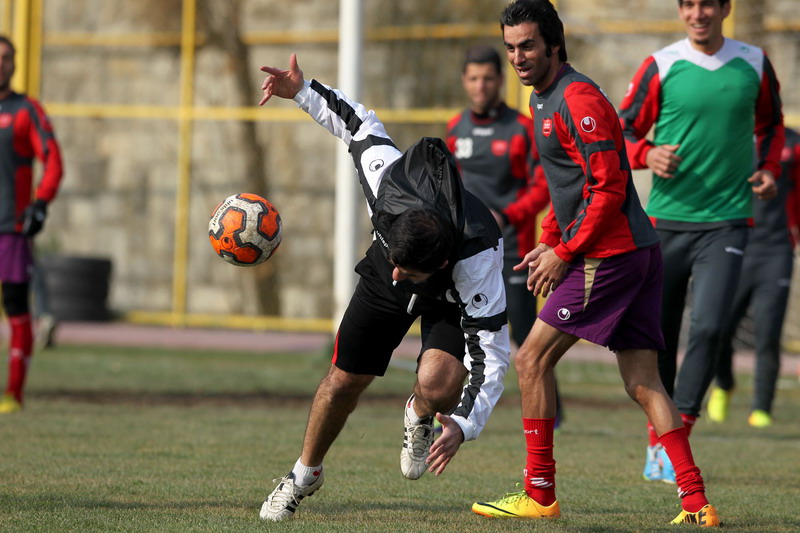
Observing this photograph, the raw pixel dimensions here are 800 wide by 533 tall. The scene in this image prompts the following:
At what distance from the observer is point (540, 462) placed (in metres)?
5.48

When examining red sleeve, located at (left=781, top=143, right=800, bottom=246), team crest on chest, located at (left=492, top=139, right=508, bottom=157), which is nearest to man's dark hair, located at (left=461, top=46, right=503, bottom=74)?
team crest on chest, located at (left=492, top=139, right=508, bottom=157)

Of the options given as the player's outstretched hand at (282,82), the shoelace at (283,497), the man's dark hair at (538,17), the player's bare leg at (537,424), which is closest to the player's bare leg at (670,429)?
the player's bare leg at (537,424)

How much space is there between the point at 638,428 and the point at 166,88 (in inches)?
482

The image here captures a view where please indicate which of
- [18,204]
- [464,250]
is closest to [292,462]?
[464,250]

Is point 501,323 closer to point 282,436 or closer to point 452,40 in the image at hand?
point 282,436

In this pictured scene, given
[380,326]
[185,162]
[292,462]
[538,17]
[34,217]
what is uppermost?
[185,162]

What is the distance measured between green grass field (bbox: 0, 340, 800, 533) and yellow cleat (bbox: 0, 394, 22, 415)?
8cm

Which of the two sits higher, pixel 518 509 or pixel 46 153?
pixel 46 153

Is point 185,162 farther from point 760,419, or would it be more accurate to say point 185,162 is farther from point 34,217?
point 760,419

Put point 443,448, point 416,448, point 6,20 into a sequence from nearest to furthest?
point 443,448, point 416,448, point 6,20

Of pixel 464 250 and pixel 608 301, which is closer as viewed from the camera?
pixel 464 250

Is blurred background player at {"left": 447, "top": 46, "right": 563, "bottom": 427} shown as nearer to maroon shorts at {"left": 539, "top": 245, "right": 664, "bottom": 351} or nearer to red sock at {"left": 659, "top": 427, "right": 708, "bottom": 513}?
maroon shorts at {"left": 539, "top": 245, "right": 664, "bottom": 351}

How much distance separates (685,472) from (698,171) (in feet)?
6.49

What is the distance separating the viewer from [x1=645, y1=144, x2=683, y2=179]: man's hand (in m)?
6.57
